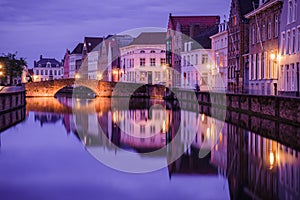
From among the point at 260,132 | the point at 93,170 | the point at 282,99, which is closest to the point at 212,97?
the point at 282,99

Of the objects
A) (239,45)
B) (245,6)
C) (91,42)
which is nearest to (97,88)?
(239,45)

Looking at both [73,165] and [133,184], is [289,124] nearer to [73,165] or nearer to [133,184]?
[73,165]

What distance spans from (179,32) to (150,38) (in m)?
14.5

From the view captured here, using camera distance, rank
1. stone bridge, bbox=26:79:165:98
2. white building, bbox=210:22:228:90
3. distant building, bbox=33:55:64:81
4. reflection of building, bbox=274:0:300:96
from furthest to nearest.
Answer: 1. distant building, bbox=33:55:64:81
2. stone bridge, bbox=26:79:165:98
3. white building, bbox=210:22:228:90
4. reflection of building, bbox=274:0:300:96

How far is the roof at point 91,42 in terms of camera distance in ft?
370

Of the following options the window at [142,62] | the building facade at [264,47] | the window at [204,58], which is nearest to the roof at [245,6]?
the building facade at [264,47]

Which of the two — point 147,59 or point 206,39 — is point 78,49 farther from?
point 206,39

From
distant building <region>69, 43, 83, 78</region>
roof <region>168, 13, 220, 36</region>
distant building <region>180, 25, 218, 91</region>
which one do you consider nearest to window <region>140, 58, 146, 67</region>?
roof <region>168, 13, 220, 36</region>

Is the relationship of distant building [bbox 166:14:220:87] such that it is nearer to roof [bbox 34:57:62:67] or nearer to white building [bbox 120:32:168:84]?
white building [bbox 120:32:168:84]

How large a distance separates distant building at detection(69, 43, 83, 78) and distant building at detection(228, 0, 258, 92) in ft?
242

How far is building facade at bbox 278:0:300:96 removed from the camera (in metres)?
32.7

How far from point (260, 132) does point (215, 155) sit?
597 centimetres

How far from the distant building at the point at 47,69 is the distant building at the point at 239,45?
100013 mm

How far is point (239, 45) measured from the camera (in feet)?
160
